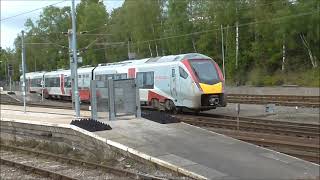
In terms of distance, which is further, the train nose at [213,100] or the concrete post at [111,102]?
the train nose at [213,100]

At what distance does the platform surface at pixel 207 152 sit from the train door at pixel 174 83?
277 inches

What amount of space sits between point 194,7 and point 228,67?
38.3 ft

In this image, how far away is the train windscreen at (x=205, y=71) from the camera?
2325cm

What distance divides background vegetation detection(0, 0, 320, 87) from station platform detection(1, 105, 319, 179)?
27.3 m

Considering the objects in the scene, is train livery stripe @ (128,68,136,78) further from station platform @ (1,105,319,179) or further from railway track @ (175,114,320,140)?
station platform @ (1,105,319,179)

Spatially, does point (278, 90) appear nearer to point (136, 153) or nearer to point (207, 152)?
point (207, 152)

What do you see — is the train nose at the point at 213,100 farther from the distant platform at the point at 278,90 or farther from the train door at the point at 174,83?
the distant platform at the point at 278,90

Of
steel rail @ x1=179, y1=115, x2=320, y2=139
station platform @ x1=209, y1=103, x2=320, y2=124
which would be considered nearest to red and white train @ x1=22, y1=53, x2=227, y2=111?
steel rail @ x1=179, y1=115, x2=320, y2=139

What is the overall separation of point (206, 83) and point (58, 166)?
10.6m

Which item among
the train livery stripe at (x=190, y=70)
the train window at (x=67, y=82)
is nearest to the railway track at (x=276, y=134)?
the train livery stripe at (x=190, y=70)

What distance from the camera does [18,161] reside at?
1572 cm

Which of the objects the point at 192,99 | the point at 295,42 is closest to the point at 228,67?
the point at 295,42

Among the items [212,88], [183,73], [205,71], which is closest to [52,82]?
[183,73]

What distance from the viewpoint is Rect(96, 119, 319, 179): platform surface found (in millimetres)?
11406
